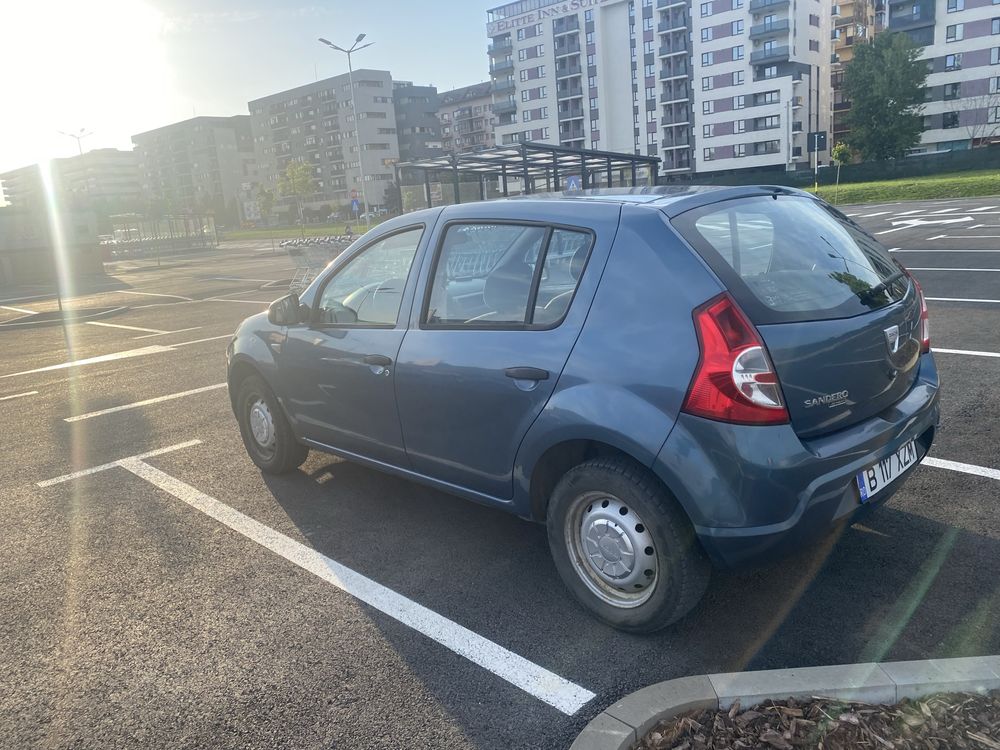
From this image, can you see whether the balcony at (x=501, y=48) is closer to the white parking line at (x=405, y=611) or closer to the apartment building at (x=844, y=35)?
the apartment building at (x=844, y=35)

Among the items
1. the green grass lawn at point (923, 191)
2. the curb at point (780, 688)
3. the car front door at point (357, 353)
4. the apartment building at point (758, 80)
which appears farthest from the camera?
the apartment building at point (758, 80)

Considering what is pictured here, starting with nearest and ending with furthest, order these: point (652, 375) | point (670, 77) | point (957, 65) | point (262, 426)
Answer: point (652, 375), point (262, 426), point (957, 65), point (670, 77)

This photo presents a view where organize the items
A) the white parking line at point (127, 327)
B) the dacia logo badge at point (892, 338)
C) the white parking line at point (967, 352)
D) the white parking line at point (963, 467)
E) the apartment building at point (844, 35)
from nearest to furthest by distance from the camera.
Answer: the dacia logo badge at point (892, 338) → the white parking line at point (963, 467) → the white parking line at point (967, 352) → the white parking line at point (127, 327) → the apartment building at point (844, 35)

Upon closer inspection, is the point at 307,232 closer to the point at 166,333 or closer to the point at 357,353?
the point at 166,333

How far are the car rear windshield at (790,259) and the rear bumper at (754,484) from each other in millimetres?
458

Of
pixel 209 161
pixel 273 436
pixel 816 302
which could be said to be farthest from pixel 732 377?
pixel 209 161

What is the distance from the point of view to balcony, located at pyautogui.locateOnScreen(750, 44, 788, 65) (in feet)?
229

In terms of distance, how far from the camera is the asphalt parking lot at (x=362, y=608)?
2818mm

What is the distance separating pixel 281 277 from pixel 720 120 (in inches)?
2365

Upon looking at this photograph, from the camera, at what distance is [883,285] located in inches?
135

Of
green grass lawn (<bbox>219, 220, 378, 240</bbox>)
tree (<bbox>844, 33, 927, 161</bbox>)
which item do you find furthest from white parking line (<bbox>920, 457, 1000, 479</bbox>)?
tree (<bbox>844, 33, 927, 161</bbox>)

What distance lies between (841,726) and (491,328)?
1992 mm

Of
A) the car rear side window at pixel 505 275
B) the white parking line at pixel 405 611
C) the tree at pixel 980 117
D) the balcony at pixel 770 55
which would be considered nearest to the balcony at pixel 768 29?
the balcony at pixel 770 55

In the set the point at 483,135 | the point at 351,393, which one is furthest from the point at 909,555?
the point at 483,135
